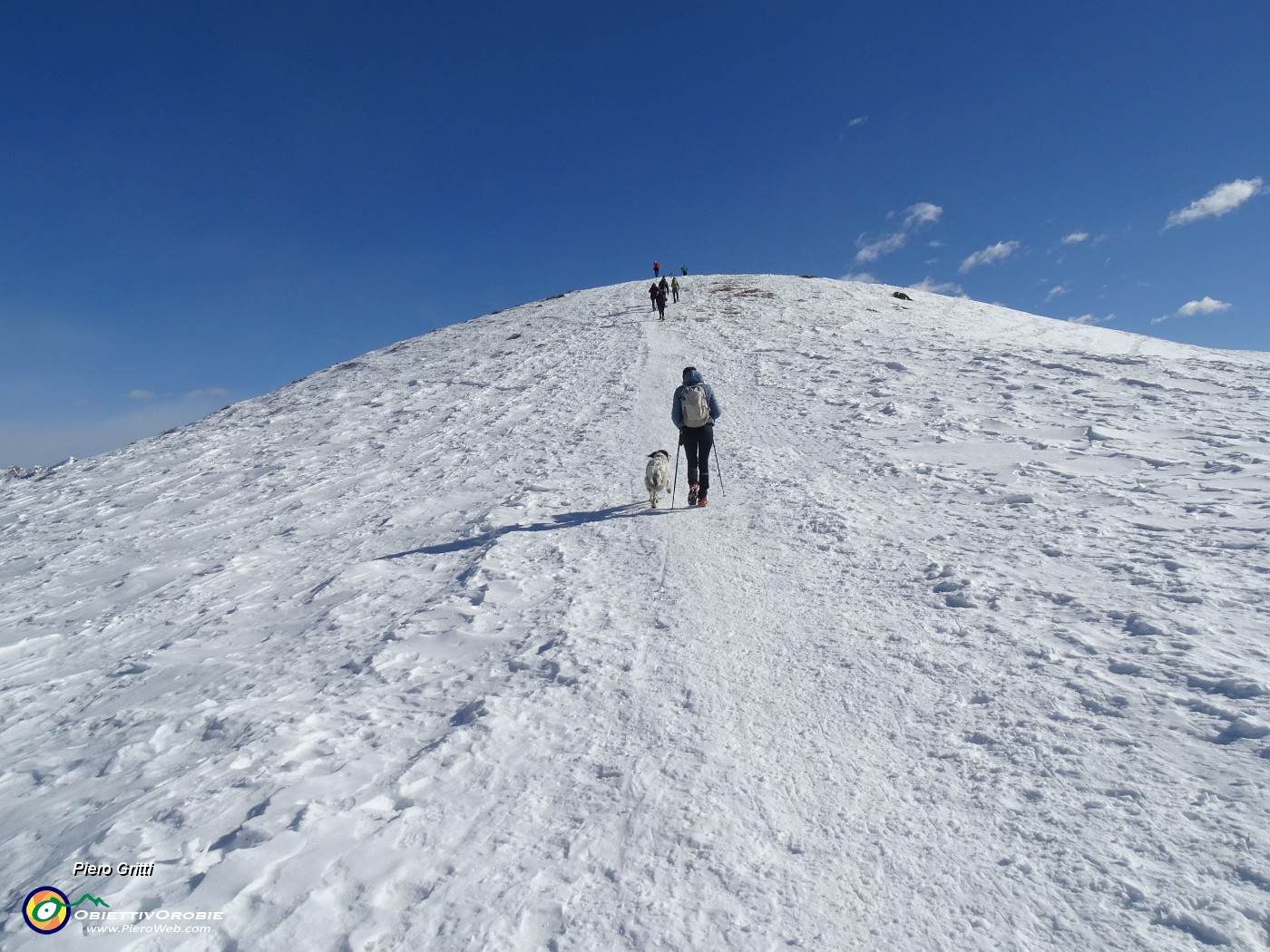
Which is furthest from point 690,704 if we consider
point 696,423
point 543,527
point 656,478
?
point 696,423

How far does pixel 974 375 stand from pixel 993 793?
15391 mm

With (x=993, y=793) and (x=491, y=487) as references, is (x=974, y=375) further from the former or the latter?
(x=993, y=793)

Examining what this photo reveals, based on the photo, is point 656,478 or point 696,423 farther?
point 656,478

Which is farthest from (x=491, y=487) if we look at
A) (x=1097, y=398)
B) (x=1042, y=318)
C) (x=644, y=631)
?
(x=1042, y=318)

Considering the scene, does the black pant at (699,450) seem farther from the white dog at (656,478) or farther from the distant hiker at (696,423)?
the white dog at (656,478)

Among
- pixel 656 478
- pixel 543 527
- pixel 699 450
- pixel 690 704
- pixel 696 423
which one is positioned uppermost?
pixel 696 423

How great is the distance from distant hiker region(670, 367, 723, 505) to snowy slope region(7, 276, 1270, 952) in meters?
0.70

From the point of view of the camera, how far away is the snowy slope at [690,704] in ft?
10.0

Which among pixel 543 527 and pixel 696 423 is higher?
pixel 696 423

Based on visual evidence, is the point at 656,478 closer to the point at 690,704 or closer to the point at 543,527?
the point at 543,527

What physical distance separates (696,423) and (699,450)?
0.42 m

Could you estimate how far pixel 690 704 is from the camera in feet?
15.2

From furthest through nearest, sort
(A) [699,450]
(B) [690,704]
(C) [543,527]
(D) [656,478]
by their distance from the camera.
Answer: (D) [656,478], (A) [699,450], (C) [543,527], (B) [690,704]

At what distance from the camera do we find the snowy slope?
10.0 ft
